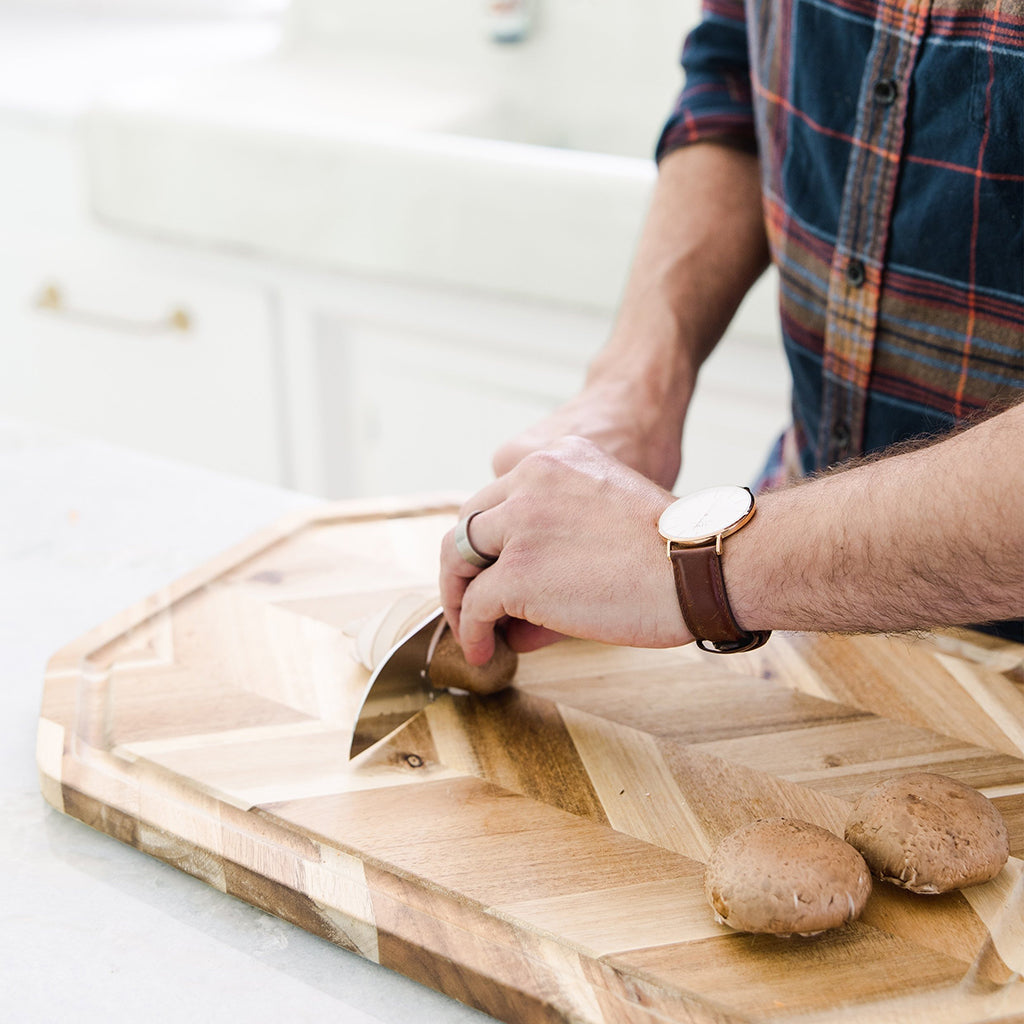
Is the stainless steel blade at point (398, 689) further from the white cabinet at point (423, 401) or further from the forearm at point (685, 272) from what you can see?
the white cabinet at point (423, 401)

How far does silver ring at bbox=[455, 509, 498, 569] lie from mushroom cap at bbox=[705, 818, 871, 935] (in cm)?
24

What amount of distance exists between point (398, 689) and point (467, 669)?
0.15 ft

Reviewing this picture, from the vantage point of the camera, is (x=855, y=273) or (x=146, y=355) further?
(x=146, y=355)

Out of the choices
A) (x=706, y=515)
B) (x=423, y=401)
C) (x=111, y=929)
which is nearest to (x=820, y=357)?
(x=706, y=515)

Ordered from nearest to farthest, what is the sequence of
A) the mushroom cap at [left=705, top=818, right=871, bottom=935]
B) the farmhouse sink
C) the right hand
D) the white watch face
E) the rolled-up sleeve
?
the mushroom cap at [left=705, top=818, right=871, bottom=935] → the white watch face → the right hand → the rolled-up sleeve → the farmhouse sink

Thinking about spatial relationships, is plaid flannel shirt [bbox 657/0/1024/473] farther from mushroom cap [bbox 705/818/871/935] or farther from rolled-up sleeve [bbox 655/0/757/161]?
mushroom cap [bbox 705/818/871/935]

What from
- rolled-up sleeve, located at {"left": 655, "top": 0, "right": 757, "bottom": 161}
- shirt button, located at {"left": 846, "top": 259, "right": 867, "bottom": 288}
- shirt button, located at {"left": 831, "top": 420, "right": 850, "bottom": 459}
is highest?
rolled-up sleeve, located at {"left": 655, "top": 0, "right": 757, "bottom": 161}

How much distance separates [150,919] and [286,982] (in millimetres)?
92

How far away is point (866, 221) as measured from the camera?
0.90m

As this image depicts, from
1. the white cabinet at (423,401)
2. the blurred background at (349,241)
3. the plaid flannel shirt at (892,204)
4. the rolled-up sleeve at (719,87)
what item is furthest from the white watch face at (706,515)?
the white cabinet at (423,401)

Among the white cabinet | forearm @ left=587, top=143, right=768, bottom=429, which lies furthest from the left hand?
the white cabinet

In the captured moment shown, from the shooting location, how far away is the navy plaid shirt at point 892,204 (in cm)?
81

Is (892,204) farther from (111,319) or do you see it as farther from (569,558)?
(111,319)

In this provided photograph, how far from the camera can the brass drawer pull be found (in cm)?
184
